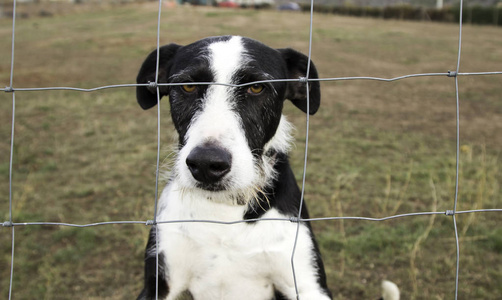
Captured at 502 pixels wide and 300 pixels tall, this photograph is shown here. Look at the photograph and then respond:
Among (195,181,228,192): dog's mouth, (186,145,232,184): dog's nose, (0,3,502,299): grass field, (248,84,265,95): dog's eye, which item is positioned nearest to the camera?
(186,145,232,184): dog's nose

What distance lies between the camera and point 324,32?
69.5 ft

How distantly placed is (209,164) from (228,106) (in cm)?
39

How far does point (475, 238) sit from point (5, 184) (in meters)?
4.97

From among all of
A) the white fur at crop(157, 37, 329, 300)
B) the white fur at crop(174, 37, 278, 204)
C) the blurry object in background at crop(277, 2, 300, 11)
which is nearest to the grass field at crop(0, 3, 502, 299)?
the white fur at crop(157, 37, 329, 300)

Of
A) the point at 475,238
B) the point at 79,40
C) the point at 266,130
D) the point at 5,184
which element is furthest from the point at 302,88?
the point at 79,40

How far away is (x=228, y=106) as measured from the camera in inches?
86.4

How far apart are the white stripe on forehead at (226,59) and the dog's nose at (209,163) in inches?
20.0

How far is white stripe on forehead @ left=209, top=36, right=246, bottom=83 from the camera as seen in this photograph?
2297mm

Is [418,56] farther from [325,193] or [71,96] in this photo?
[325,193]

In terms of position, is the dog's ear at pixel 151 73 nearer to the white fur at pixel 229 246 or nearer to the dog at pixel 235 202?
the dog at pixel 235 202

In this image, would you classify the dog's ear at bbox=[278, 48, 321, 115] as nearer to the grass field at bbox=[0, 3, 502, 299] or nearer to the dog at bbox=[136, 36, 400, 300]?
the dog at bbox=[136, 36, 400, 300]

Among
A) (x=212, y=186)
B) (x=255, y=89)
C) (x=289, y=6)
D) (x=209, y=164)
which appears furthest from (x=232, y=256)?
(x=289, y=6)

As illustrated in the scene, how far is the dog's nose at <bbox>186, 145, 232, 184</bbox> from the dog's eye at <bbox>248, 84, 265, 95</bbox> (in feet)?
1.64

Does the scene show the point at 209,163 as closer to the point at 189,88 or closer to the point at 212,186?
the point at 212,186
